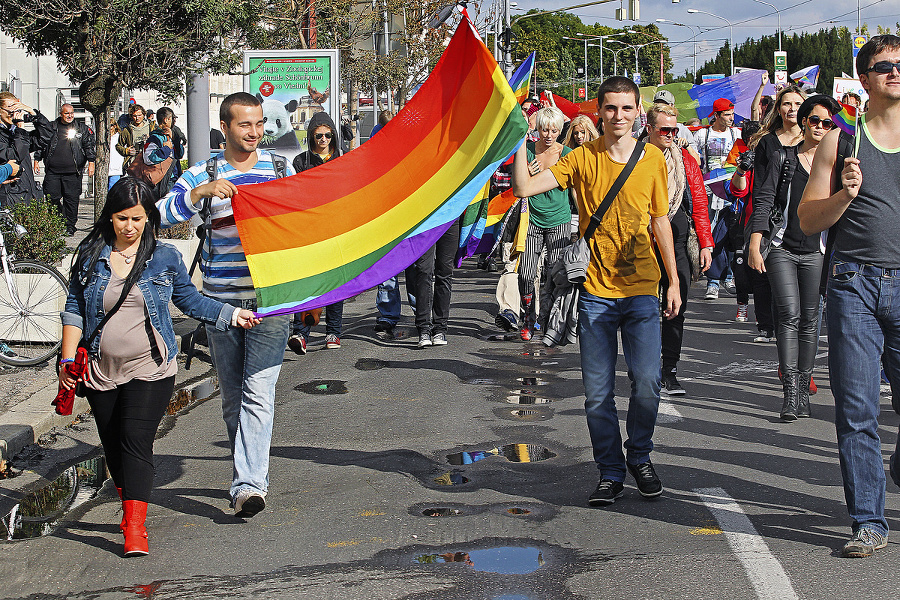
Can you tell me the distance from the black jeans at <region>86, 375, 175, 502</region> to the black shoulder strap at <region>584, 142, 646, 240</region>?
7.23 ft

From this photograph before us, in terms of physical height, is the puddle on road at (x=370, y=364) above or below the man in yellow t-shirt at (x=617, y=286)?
below

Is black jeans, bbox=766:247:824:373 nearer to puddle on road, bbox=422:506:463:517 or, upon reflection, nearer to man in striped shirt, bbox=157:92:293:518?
puddle on road, bbox=422:506:463:517

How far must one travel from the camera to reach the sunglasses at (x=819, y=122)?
702cm

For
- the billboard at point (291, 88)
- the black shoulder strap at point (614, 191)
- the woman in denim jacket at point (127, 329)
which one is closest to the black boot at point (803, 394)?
the black shoulder strap at point (614, 191)

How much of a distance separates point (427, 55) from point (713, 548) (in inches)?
1745

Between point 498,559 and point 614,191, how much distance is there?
192 cm

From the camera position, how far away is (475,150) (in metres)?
5.60

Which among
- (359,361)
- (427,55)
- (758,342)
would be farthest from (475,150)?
(427,55)

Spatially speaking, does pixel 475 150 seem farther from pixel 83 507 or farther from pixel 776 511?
pixel 83 507

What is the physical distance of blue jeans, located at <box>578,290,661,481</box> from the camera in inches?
216

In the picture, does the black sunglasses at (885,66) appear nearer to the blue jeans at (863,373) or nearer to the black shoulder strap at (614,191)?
the blue jeans at (863,373)

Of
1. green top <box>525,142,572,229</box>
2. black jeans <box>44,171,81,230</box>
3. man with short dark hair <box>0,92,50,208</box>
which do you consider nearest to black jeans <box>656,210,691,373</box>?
green top <box>525,142,572,229</box>

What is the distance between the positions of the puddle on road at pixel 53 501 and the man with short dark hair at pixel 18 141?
190 inches

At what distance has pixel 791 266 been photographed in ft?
24.6
